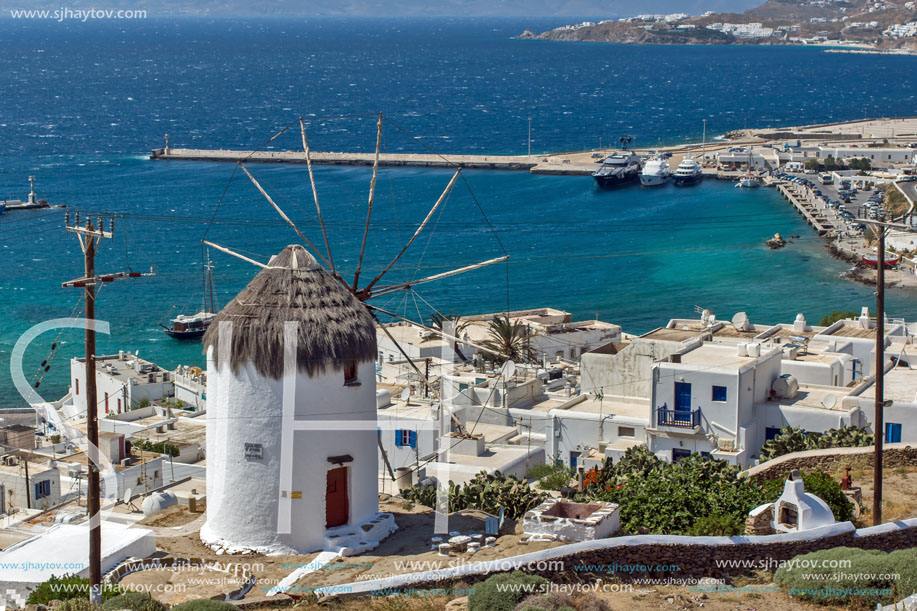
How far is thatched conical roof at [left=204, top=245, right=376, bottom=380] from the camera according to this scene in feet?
65.8

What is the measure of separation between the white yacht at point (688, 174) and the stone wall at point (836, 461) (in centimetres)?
10807

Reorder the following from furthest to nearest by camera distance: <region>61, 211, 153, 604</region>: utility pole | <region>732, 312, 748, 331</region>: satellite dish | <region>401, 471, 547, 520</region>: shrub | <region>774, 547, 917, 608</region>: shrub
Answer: <region>732, 312, 748, 331</region>: satellite dish, <region>401, 471, 547, 520</region>: shrub, <region>774, 547, 917, 608</region>: shrub, <region>61, 211, 153, 604</region>: utility pole

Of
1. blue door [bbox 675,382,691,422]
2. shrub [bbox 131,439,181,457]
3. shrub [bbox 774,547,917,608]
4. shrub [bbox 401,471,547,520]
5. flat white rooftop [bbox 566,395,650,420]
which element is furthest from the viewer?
flat white rooftop [bbox 566,395,650,420]

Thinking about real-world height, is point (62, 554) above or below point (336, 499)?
below

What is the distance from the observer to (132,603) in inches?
674

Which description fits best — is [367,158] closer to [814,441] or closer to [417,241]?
[417,241]

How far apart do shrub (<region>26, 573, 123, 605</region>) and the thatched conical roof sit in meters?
4.06

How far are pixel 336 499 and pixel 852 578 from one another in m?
8.36

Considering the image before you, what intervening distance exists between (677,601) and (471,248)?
8224 cm

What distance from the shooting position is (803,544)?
747 inches

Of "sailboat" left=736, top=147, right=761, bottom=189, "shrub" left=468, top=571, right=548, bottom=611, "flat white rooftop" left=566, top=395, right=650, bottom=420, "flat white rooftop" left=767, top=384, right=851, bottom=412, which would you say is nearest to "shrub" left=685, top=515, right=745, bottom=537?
"shrub" left=468, top=571, right=548, bottom=611

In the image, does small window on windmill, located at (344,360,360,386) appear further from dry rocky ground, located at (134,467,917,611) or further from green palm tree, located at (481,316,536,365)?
green palm tree, located at (481,316,536,365)

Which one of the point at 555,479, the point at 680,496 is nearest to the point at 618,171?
the point at 555,479

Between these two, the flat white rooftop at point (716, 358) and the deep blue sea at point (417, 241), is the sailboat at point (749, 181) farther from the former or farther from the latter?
the flat white rooftop at point (716, 358)
